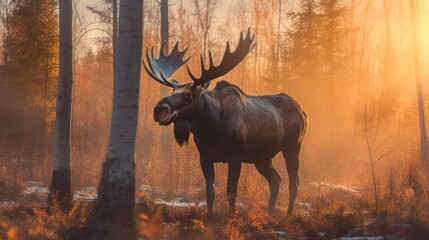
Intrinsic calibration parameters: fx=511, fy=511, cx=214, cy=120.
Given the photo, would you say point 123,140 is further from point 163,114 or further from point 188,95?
point 188,95

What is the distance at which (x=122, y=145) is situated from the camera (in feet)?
19.4

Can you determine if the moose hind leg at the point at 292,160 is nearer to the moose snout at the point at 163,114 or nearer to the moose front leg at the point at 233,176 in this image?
the moose front leg at the point at 233,176

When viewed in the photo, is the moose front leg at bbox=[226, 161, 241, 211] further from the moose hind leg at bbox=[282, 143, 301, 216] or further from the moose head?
the moose hind leg at bbox=[282, 143, 301, 216]

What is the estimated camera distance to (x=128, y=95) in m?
6.01

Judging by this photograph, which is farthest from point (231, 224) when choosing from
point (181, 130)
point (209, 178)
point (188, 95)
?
point (188, 95)

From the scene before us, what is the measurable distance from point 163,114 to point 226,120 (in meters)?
1.55

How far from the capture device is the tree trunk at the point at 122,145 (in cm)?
585

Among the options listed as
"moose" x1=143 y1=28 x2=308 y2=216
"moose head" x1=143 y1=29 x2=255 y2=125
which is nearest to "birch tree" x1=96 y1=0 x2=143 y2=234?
"moose" x1=143 y1=28 x2=308 y2=216

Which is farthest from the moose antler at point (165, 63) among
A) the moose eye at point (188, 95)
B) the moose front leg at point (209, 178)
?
the moose front leg at point (209, 178)

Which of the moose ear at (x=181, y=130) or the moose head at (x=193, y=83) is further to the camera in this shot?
the moose ear at (x=181, y=130)

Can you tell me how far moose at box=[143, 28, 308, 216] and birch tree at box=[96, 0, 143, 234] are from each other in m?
0.64

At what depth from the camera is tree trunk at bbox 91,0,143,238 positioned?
585 centimetres

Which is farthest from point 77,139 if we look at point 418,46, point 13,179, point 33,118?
point 418,46

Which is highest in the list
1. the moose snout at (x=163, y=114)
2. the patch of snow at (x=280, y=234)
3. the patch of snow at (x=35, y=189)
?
the moose snout at (x=163, y=114)
